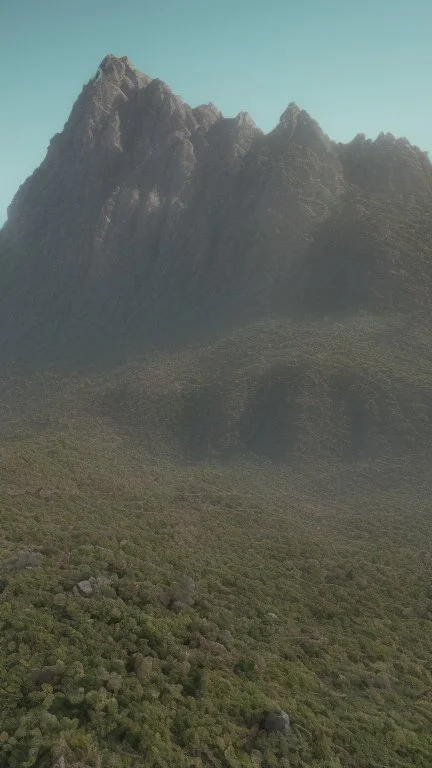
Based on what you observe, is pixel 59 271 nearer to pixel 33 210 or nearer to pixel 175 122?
pixel 33 210

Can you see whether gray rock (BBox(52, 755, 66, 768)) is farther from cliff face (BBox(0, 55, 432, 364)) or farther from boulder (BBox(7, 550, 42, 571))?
cliff face (BBox(0, 55, 432, 364))

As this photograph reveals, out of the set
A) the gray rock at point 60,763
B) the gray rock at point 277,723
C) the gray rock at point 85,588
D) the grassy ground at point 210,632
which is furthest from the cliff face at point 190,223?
the gray rock at point 60,763

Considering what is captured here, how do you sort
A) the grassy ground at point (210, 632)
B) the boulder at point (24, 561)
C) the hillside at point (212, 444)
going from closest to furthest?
the grassy ground at point (210, 632)
the hillside at point (212, 444)
the boulder at point (24, 561)

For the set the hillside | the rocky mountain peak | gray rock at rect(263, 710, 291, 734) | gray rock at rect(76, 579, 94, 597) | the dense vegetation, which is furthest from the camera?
the rocky mountain peak

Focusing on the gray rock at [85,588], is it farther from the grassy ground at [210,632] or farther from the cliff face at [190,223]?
the cliff face at [190,223]

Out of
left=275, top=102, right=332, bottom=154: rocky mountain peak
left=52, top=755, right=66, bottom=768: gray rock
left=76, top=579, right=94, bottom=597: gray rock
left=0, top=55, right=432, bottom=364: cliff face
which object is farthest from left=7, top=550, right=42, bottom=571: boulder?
left=275, top=102, right=332, bottom=154: rocky mountain peak

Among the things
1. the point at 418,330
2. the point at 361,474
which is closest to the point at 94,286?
the point at 418,330
